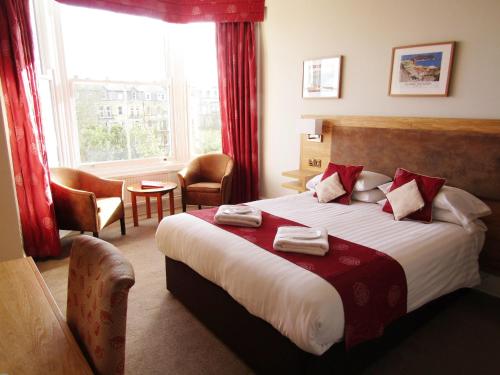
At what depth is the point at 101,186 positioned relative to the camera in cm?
388

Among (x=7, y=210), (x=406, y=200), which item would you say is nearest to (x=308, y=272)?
(x=406, y=200)

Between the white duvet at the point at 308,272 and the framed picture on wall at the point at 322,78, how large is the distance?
1.41 m

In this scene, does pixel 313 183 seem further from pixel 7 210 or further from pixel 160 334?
pixel 7 210

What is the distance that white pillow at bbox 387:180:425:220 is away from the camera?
263 cm

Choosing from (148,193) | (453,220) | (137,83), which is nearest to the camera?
(453,220)

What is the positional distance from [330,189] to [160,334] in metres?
1.84

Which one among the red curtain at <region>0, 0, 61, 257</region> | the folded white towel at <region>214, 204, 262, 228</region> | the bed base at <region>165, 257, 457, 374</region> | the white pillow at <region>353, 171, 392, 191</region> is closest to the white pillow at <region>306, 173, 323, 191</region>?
the white pillow at <region>353, 171, 392, 191</region>

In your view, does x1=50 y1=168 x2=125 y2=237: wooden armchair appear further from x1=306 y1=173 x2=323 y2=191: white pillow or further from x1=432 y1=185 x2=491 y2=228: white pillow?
x1=432 y1=185 x2=491 y2=228: white pillow

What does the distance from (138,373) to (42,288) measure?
90cm

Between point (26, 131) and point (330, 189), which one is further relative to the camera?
point (330, 189)

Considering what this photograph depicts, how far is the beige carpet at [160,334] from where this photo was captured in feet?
6.52

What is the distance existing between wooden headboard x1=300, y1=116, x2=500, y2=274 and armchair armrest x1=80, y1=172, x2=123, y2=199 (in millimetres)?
2380

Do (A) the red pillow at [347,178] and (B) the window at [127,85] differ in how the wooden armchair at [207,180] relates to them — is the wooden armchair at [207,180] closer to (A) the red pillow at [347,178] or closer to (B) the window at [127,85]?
(B) the window at [127,85]

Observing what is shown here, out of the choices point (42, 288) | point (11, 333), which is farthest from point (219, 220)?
point (11, 333)
